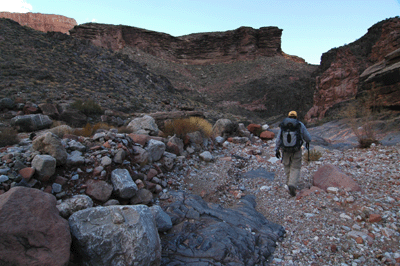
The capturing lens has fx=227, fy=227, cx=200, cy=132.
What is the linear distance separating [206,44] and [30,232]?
47191mm

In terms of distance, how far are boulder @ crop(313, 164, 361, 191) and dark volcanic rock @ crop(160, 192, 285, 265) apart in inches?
57.0

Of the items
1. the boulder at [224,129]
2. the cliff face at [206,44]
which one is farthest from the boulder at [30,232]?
the cliff face at [206,44]

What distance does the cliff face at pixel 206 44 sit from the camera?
41062mm

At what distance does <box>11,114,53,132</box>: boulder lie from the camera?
6676 mm

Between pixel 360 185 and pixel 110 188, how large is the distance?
428 cm

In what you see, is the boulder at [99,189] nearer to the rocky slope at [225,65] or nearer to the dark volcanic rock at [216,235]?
the dark volcanic rock at [216,235]

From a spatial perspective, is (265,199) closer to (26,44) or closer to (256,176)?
(256,176)

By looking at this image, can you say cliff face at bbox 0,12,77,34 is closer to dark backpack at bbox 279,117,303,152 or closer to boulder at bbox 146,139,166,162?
boulder at bbox 146,139,166,162

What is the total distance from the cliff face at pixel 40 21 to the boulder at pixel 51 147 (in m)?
76.3

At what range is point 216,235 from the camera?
2.97 m

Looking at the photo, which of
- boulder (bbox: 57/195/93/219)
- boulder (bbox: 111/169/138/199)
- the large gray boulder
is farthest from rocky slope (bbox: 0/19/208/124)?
the large gray boulder

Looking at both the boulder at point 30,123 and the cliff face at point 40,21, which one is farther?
the cliff face at point 40,21

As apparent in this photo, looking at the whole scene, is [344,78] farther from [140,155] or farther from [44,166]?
[44,166]

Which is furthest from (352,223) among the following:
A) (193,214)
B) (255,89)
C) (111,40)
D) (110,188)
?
(111,40)
